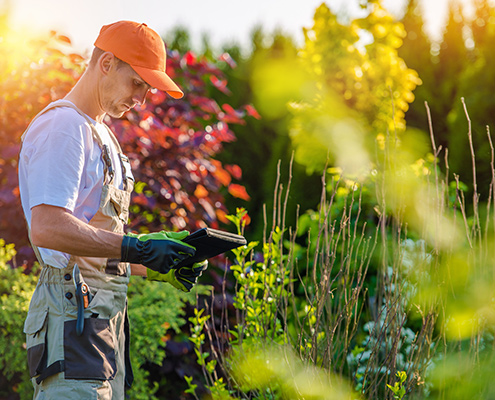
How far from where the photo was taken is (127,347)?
1.98 meters

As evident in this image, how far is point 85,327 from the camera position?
166 cm

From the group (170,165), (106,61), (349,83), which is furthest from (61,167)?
(349,83)

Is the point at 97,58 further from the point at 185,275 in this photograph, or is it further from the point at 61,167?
the point at 185,275

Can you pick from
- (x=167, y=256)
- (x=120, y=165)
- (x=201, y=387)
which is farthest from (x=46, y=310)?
(x=201, y=387)

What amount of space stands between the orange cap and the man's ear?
0.6 inches

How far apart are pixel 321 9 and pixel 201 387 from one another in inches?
147

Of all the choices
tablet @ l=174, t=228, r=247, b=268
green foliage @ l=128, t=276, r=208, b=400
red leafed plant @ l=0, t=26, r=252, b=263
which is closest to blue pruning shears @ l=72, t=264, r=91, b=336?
tablet @ l=174, t=228, r=247, b=268

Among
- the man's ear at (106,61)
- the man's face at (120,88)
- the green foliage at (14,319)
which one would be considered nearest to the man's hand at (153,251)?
the man's face at (120,88)

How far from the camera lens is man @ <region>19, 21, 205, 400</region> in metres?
1.58

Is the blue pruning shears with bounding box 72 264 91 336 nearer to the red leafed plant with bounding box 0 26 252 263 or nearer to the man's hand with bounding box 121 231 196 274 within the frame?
the man's hand with bounding box 121 231 196 274

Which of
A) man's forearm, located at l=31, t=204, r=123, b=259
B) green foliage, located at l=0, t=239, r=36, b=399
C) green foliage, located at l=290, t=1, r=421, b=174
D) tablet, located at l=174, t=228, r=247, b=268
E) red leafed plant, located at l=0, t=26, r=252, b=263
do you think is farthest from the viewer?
green foliage, located at l=290, t=1, r=421, b=174

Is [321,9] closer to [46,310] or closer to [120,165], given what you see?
[120,165]

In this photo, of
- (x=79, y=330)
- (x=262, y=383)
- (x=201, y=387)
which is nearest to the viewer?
(x=79, y=330)

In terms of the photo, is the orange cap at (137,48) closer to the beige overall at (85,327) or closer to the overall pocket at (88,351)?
the beige overall at (85,327)
